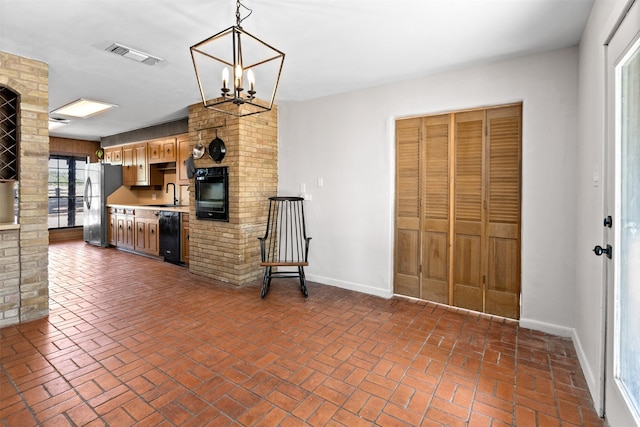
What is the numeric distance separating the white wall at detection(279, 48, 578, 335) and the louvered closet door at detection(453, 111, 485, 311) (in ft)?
0.87

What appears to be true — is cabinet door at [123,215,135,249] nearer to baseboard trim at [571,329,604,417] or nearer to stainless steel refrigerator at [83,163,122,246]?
stainless steel refrigerator at [83,163,122,246]

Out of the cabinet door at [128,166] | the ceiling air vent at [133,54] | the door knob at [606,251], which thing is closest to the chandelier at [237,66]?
the ceiling air vent at [133,54]

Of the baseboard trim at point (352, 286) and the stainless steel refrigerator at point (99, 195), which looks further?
the stainless steel refrigerator at point (99, 195)

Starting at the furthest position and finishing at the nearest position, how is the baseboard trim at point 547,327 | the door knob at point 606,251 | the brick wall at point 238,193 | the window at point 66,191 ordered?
1. the window at point 66,191
2. the brick wall at point 238,193
3. the baseboard trim at point 547,327
4. the door knob at point 606,251

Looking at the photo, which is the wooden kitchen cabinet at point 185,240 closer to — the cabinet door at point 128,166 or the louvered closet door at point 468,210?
the cabinet door at point 128,166

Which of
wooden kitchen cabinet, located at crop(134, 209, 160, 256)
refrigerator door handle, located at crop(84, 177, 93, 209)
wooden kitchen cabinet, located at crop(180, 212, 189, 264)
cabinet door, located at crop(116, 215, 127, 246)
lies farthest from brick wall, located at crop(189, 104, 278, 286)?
refrigerator door handle, located at crop(84, 177, 93, 209)

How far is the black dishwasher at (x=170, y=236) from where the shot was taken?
5207 millimetres

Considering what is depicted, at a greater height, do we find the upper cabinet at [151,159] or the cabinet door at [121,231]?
the upper cabinet at [151,159]

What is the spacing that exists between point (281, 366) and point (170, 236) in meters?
3.85

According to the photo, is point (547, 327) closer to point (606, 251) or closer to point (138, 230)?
point (606, 251)

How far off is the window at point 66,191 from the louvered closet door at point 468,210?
8281mm

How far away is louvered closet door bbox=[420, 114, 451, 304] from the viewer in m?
3.36

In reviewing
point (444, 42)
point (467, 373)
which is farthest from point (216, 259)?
point (444, 42)

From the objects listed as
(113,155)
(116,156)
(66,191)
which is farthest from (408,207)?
(66,191)
